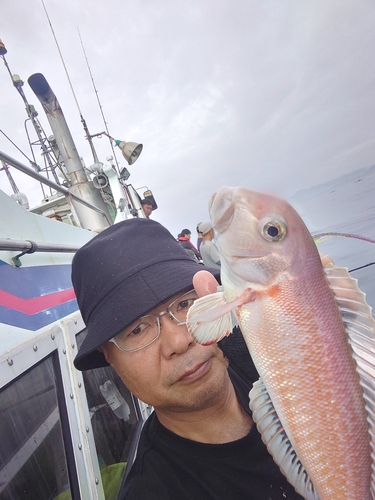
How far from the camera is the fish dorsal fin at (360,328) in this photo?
4.37ft

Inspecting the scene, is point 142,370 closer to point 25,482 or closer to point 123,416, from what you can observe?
point 25,482

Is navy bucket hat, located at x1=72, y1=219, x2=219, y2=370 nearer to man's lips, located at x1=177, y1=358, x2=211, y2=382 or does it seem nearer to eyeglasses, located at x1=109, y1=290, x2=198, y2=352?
eyeglasses, located at x1=109, y1=290, x2=198, y2=352

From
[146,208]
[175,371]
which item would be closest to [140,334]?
[175,371]

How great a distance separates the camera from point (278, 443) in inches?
56.0

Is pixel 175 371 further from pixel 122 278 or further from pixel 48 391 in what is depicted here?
pixel 48 391

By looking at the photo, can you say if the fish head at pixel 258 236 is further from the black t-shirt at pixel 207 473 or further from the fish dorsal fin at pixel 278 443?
the black t-shirt at pixel 207 473

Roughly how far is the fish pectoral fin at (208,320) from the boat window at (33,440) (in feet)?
Answer: 3.44

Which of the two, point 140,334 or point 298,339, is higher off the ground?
point 140,334

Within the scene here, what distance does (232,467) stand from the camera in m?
1.59

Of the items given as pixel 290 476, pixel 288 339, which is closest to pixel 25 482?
pixel 290 476

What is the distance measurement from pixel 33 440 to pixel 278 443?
137 centimetres

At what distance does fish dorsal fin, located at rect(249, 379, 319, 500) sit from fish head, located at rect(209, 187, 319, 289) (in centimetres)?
57

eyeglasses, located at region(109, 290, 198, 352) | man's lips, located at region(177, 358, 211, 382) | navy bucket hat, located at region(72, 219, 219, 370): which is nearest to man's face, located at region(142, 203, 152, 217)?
navy bucket hat, located at region(72, 219, 219, 370)

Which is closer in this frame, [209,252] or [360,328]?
[360,328]
